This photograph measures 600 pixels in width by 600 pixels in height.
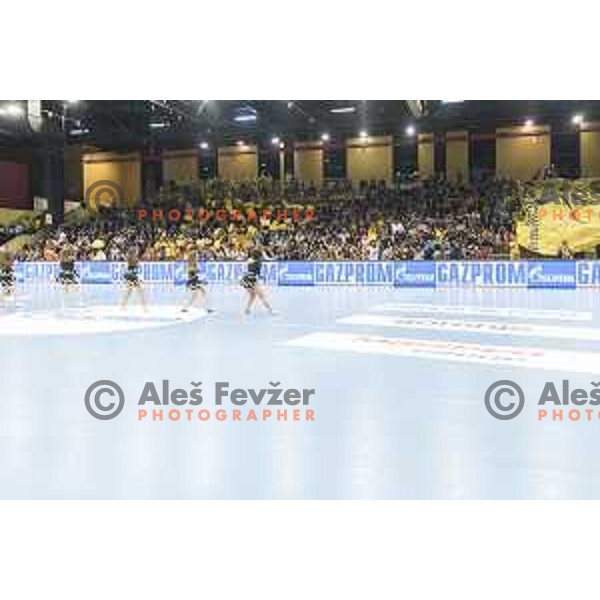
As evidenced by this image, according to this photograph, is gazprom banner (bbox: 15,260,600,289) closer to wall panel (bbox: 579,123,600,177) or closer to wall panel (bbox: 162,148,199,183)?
wall panel (bbox: 162,148,199,183)

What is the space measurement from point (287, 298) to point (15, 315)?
22.6 feet

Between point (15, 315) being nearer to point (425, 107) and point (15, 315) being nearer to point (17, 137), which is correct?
point (425, 107)

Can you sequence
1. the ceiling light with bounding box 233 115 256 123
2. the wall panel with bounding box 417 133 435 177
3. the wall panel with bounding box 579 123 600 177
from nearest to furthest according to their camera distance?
the ceiling light with bounding box 233 115 256 123 < the wall panel with bounding box 579 123 600 177 < the wall panel with bounding box 417 133 435 177

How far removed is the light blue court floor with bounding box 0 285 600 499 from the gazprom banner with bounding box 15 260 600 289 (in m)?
8.70

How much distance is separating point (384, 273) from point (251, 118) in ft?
37.7

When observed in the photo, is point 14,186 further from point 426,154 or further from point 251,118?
point 426,154

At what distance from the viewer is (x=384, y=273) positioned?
2459cm

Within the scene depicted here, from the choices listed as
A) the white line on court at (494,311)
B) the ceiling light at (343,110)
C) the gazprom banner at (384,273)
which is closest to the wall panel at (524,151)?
the ceiling light at (343,110)

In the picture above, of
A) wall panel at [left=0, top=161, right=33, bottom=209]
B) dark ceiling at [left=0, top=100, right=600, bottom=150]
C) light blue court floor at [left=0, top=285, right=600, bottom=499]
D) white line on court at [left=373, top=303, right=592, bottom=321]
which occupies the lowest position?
light blue court floor at [left=0, top=285, right=600, bottom=499]

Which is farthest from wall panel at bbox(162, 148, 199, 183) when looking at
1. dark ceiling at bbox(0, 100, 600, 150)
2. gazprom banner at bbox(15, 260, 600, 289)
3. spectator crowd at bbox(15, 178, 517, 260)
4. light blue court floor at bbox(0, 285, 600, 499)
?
light blue court floor at bbox(0, 285, 600, 499)

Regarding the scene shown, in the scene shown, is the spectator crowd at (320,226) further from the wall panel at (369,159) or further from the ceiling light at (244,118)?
the ceiling light at (244,118)

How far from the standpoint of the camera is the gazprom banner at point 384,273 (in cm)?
2277

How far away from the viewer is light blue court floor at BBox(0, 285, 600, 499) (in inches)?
188

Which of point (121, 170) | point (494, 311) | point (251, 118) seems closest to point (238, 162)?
point (251, 118)
